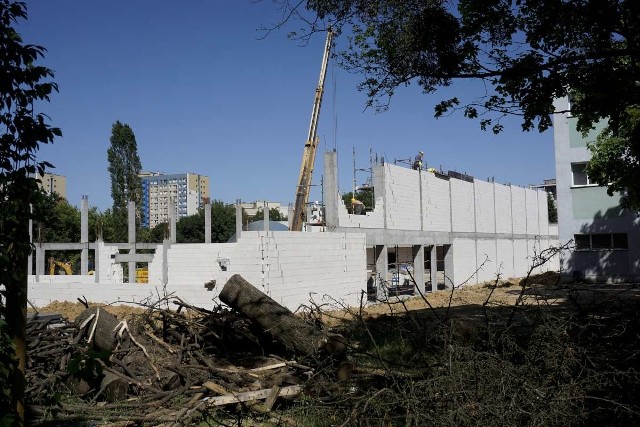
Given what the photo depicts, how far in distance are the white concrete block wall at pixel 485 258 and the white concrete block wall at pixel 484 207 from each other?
69 cm

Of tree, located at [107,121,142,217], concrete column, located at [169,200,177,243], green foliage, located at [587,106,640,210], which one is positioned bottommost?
concrete column, located at [169,200,177,243]

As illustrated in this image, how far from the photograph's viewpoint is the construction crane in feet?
76.7

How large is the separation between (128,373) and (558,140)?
25.1m

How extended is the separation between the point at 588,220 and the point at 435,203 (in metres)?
7.04

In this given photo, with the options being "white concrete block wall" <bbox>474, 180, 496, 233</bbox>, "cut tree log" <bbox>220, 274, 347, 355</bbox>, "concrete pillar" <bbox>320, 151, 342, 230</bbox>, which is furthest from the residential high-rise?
"cut tree log" <bbox>220, 274, 347, 355</bbox>

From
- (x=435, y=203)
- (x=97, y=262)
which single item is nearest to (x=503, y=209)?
(x=435, y=203)

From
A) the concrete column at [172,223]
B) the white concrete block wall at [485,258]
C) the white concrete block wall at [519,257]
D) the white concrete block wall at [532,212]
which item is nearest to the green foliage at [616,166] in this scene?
the white concrete block wall at [485,258]

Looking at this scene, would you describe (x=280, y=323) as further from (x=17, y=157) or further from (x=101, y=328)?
(x=17, y=157)

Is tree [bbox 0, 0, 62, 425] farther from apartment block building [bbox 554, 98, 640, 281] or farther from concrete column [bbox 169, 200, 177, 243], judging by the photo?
Result: apartment block building [bbox 554, 98, 640, 281]

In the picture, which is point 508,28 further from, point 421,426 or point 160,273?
point 160,273

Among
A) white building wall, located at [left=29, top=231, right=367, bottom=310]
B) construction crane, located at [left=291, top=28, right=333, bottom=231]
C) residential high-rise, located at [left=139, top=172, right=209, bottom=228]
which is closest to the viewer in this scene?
white building wall, located at [left=29, top=231, right=367, bottom=310]

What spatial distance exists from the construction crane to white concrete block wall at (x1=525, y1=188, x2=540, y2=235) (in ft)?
63.6

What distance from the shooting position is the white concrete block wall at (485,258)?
32594 mm

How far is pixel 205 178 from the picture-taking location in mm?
138500
